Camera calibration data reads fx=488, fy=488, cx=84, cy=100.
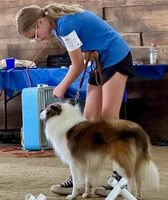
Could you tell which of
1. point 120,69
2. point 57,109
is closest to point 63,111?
point 57,109

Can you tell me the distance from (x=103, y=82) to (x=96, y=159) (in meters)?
0.47

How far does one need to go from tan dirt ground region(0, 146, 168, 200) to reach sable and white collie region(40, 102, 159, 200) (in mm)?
192

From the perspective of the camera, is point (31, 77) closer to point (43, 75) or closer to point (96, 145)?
point (43, 75)

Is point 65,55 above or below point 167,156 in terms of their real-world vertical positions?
above

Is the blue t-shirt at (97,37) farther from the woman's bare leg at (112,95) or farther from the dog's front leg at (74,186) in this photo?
the dog's front leg at (74,186)

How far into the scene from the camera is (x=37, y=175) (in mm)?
3715

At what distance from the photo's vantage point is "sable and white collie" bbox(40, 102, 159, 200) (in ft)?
8.95

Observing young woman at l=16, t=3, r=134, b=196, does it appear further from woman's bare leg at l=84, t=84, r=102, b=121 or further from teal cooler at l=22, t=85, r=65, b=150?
teal cooler at l=22, t=85, r=65, b=150

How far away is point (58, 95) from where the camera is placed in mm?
2957

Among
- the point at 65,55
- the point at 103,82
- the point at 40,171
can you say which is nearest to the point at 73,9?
the point at 103,82

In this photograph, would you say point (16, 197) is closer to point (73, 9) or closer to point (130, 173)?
point (130, 173)

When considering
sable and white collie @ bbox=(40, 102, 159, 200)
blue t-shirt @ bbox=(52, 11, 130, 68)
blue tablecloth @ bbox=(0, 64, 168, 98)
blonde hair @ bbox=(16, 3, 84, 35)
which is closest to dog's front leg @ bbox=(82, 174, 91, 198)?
sable and white collie @ bbox=(40, 102, 159, 200)

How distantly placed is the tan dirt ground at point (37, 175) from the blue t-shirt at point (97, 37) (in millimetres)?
751

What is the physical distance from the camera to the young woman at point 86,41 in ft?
9.26
